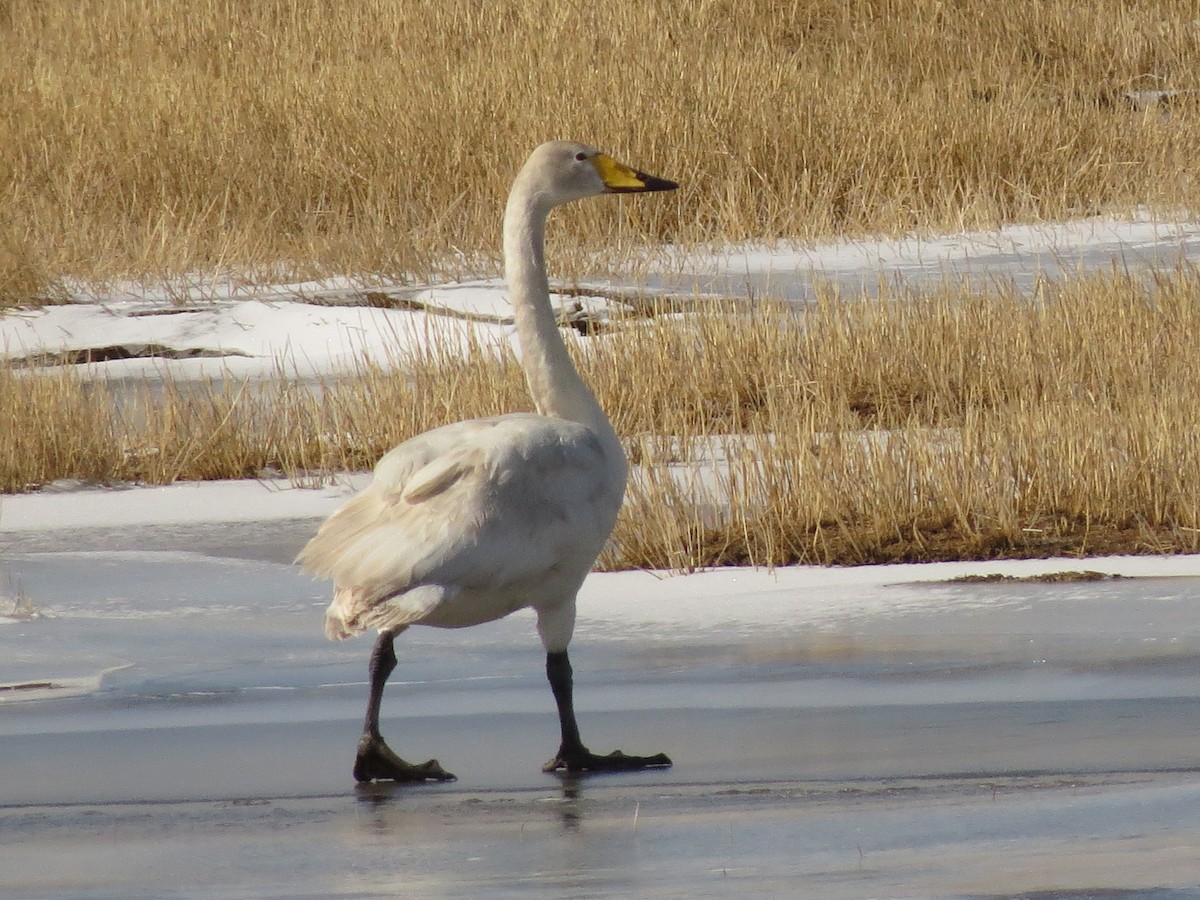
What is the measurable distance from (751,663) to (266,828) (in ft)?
6.34

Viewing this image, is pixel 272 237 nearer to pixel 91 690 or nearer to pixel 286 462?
pixel 286 462

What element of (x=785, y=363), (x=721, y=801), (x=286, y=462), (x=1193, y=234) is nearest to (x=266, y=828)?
(x=721, y=801)

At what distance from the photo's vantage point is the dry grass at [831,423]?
7.02 metres

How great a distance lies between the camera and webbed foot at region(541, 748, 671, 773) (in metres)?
4.31

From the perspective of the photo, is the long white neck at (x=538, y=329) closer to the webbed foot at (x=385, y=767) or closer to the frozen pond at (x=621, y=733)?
the frozen pond at (x=621, y=733)

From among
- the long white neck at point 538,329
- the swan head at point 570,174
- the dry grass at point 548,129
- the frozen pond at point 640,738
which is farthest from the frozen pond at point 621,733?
the dry grass at point 548,129

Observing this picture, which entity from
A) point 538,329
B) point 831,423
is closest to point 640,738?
point 538,329

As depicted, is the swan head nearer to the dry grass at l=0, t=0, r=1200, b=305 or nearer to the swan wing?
the swan wing

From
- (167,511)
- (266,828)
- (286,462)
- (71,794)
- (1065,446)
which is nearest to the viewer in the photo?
(266,828)

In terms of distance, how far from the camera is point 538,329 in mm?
5402

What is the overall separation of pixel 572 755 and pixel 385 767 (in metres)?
0.42

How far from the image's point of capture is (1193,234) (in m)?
14.0

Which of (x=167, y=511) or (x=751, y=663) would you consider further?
(x=167, y=511)

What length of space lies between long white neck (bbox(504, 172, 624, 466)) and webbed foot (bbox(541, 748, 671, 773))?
2.73ft
